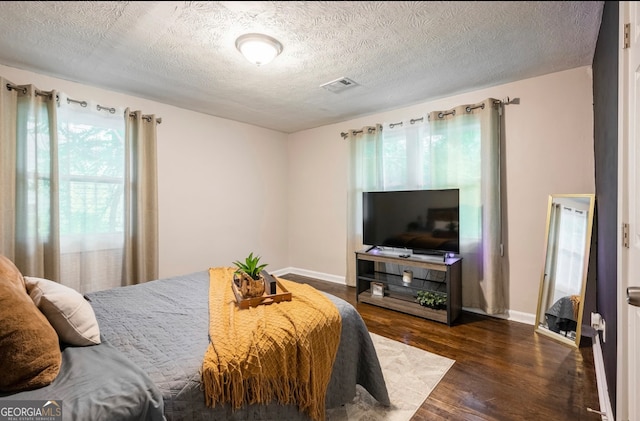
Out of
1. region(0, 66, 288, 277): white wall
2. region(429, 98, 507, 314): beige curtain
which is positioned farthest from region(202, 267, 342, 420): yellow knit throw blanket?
region(0, 66, 288, 277): white wall

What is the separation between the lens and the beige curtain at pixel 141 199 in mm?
3012

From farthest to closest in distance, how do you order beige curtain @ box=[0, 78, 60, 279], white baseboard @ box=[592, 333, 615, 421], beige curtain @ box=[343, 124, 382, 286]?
beige curtain @ box=[343, 124, 382, 286]
beige curtain @ box=[0, 78, 60, 279]
white baseboard @ box=[592, 333, 615, 421]

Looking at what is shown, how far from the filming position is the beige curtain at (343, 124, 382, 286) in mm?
3807

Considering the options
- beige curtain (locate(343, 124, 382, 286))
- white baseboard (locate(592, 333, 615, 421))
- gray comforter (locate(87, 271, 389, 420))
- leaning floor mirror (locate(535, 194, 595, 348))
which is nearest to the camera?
gray comforter (locate(87, 271, 389, 420))

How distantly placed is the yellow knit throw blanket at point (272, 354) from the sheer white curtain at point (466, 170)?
203 centimetres

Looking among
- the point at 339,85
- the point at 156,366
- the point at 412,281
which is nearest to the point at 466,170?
the point at 412,281

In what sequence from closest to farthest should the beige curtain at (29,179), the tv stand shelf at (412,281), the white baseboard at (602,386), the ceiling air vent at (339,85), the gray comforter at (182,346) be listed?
the gray comforter at (182,346)
the white baseboard at (602,386)
the beige curtain at (29,179)
the ceiling air vent at (339,85)
the tv stand shelf at (412,281)

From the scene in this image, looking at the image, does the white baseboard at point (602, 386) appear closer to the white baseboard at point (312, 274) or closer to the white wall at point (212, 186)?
the white baseboard at point (312, 274)

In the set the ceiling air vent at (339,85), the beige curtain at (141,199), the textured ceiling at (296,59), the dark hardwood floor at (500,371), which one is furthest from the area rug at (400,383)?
the beige curtain at (141,199)

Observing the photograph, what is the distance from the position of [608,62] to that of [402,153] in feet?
6.89

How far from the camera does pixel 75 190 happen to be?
274 cm

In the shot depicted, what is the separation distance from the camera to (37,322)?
1053mm

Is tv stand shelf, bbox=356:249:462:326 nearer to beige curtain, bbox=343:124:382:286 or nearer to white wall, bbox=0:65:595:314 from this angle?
beige curtain, bbox=343:124:382:286

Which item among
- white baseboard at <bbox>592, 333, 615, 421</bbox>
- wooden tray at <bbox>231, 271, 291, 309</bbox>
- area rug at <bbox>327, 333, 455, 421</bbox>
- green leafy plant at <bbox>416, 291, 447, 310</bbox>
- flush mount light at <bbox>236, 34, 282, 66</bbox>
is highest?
flush mount light at <bbox>236, 34, 282, 66</bbox>
